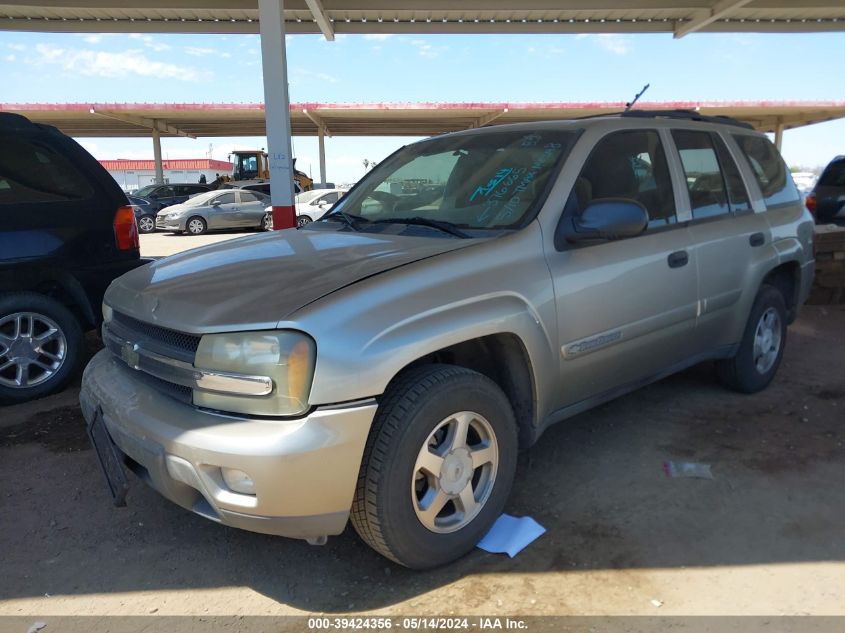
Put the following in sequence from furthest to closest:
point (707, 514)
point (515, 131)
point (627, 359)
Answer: point (515, 131), point (627, 359), point (707, 514)

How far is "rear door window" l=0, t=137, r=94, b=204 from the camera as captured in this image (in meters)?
4.41

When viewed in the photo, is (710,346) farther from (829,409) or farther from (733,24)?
(733,24)

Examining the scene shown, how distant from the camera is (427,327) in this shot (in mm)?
2316

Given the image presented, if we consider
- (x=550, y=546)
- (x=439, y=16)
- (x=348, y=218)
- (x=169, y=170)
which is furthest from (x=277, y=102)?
(x=169, y=170)

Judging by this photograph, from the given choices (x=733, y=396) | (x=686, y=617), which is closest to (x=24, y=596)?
(x=686, y=617)

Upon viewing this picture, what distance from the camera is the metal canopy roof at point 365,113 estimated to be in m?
27.5

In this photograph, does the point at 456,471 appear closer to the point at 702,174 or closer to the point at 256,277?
the point at 256,277

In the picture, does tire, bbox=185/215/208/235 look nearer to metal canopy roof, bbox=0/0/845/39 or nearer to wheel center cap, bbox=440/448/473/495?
metal canopy roof, bbox=0/0/845/39

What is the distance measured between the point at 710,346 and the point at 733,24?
10012mm

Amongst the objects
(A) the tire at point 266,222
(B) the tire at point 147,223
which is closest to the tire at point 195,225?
(A) the tire at point 266,222

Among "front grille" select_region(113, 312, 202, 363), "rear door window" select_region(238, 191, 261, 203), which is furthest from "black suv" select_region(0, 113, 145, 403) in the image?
"rear door window" select_region(238, 191, 261, 203)

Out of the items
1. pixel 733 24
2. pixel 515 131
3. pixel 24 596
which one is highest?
pixel 733 24

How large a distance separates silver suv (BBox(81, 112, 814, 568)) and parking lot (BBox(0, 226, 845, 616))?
288 millimetres

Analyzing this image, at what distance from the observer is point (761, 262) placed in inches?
159
